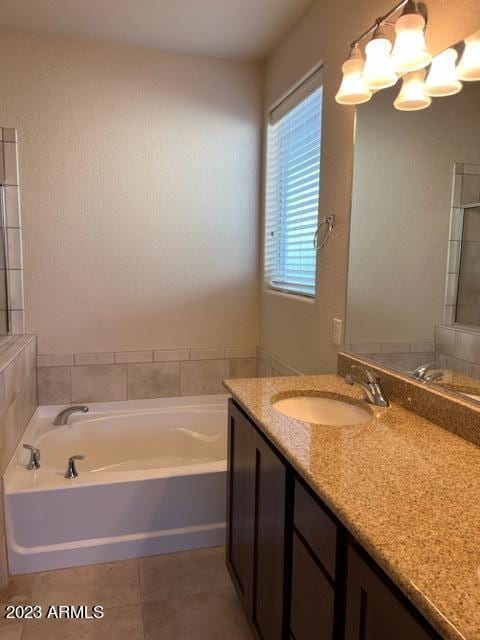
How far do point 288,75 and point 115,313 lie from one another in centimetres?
172

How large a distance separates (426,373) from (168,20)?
85.7 inches

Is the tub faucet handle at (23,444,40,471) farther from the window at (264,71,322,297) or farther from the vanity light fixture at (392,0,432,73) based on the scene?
the vanity light fixture at (392,0,432,73)

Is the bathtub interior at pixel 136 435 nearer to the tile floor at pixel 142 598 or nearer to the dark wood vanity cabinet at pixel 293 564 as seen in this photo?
the tile floor at pixel 142 598

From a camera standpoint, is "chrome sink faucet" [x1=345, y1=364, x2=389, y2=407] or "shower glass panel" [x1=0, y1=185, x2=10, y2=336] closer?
"chrome sink faucet" [x1=345, y1=364, x2=389, y2=407]

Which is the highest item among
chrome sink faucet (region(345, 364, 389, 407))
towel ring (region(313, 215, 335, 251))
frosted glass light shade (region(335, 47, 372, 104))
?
frosted glass light shade (region(335, 47, 372, 104))

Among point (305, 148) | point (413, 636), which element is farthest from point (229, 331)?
point (413, 636)

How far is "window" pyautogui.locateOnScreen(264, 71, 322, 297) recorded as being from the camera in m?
2.30

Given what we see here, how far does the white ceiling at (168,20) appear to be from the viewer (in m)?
2.21

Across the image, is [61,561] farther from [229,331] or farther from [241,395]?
[229,331]

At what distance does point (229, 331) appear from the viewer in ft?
10.0

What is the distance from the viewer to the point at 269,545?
1.34m

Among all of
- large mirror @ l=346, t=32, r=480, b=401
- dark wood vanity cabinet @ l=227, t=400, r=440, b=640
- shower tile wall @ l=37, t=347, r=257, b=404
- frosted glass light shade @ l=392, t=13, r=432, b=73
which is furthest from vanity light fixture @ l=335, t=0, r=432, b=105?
shower tile wall @ l=37, t=347, r=257, b=404

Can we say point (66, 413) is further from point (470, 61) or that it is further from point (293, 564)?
point (470, 61)

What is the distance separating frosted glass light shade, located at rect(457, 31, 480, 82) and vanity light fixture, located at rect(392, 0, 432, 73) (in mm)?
120
